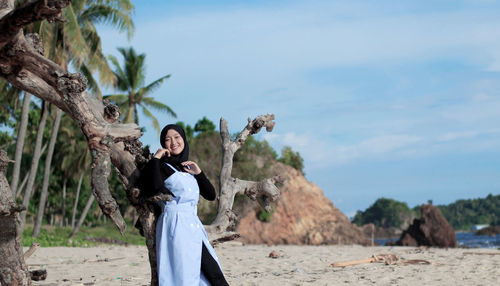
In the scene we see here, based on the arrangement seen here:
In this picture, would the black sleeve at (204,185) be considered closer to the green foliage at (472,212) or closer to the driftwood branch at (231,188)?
the driftwood branch at (231,188)

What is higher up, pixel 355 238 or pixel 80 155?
pixel 80 155

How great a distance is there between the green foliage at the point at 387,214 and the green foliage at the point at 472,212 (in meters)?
15.6

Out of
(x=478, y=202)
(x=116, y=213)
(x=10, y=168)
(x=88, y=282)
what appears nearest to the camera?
(x=116, y=213)

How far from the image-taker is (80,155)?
1332 inches

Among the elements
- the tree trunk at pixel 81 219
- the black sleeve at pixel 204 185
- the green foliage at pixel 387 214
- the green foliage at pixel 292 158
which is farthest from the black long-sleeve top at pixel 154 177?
the green foliage at pixel 387 214

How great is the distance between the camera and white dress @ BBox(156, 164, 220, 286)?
4.89 meters

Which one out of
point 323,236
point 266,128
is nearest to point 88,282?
point 266,128

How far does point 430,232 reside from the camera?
26188 millimetres

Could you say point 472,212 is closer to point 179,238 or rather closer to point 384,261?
point 384,261

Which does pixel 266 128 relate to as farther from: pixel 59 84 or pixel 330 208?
pixel 330 208

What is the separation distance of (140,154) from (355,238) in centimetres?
2910

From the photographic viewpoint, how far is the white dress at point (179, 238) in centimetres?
489

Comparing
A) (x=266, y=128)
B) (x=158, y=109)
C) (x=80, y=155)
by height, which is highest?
(x=158, y=109)

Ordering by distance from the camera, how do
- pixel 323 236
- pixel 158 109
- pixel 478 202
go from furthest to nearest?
pixel 478 202 < pixel 323 236 < pixel 158 109
